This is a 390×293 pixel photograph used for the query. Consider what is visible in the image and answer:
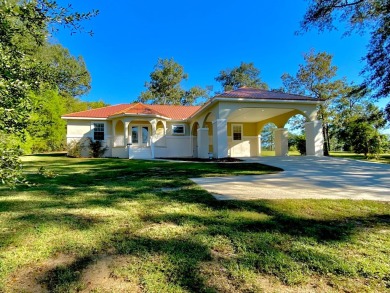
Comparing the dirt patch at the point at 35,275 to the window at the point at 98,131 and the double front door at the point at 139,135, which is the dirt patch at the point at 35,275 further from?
the window at the point at 98,131

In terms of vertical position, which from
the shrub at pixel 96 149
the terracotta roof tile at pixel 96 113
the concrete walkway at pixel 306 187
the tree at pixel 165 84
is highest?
the tree at pixel 165 84

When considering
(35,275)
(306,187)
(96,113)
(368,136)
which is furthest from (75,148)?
(368,136)

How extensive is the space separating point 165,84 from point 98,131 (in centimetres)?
2025

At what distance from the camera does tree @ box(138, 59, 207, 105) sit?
36438mm

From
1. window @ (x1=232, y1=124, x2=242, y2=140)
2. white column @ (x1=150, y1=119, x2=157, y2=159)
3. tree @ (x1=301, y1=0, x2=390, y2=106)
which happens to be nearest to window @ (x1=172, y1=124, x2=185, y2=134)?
white column @ (x1=150, y1=119, x2=157, y2=159)

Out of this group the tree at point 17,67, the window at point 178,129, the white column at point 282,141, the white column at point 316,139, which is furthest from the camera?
the window at point 178,129

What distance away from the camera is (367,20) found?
11.6m

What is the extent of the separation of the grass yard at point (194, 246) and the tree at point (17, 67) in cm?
37

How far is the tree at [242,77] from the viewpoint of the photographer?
3900 centimetres

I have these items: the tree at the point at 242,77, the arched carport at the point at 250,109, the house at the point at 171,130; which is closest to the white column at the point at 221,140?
the arched carport at the point at 250,109

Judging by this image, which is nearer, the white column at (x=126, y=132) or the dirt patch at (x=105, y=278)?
the dirt patch at (x=105, y=278)

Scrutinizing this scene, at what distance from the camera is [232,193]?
16.1ft

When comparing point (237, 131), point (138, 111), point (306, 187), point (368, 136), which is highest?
point (138, 111)

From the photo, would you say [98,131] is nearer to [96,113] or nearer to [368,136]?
[96,113]
